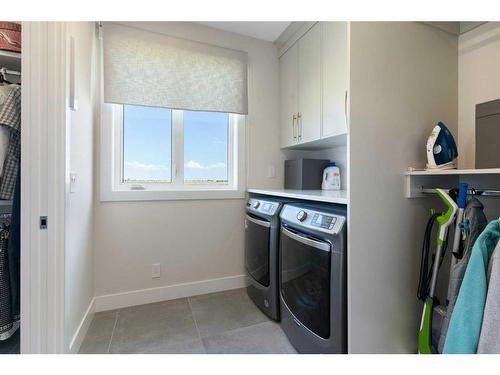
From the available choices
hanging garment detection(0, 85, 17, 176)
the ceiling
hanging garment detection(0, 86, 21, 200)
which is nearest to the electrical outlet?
hanging garment detection(0, 86, 21, 200)

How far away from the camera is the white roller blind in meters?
1.80

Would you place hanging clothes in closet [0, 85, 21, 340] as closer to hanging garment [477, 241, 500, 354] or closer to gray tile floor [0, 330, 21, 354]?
gray tile floor [0, 330, 21, 354]

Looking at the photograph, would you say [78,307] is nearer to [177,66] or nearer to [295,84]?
[177,66]

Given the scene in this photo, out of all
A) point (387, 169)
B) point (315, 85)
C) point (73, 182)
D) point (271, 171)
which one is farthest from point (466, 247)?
point (73, 182)

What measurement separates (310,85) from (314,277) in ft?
5.01

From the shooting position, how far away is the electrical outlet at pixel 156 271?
198cm

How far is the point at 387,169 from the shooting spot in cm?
115

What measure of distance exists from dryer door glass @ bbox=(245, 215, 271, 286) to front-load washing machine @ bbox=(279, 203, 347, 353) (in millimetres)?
250

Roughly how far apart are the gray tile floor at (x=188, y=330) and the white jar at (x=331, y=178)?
119 cm

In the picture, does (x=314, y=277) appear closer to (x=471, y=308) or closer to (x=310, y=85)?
(x=471, y=308)

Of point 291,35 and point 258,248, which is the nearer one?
point 258,248

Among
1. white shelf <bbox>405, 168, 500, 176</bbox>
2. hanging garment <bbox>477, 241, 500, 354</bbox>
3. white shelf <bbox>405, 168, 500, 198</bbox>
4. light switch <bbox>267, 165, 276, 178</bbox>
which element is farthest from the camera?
light switch <bbox>267, 165, 276, 178</bbox>

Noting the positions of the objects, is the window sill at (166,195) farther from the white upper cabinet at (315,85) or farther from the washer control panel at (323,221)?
the washer control panel at (323,221)

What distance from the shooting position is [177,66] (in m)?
1.98
